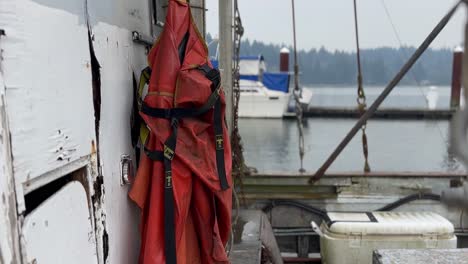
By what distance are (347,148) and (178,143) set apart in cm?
1966

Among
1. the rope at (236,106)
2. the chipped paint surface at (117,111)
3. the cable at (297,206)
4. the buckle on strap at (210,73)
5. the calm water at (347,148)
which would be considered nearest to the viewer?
the chipped paint surface at (117,111)

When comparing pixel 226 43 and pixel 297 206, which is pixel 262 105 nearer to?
pixel 297 206

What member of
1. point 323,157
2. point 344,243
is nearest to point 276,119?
point 323,157

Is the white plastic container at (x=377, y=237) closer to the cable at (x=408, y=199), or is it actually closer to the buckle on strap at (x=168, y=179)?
the cable at (x=408, y=199)

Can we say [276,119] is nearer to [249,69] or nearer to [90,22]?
[249,69]

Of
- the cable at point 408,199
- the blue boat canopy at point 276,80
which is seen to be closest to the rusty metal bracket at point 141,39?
the cable at point 408,199

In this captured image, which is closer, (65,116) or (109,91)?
(65,116)

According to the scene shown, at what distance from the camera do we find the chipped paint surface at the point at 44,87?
105 centimetres

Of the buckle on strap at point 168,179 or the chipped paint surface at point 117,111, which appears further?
the buckle on strap at point 168,179

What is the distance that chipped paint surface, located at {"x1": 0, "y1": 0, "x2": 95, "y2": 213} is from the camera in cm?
105

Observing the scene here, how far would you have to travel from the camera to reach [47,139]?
121 cm

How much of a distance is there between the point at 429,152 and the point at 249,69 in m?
13.2

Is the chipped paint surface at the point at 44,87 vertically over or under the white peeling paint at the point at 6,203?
over

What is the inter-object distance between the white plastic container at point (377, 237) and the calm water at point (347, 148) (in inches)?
320
